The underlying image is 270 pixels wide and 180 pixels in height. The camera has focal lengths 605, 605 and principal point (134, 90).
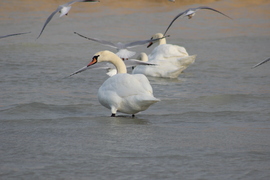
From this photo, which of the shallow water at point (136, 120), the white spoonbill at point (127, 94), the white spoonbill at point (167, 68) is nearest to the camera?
the shallow water at point (136, 120)

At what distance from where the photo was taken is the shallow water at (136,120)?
538 cm

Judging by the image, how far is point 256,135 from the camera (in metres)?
6.75

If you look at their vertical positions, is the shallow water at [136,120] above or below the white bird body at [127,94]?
below

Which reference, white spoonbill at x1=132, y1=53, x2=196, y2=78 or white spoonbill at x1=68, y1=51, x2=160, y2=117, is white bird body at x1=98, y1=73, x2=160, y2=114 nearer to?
white spoonbill at x1=68, y1=51, x2=160, y2=117

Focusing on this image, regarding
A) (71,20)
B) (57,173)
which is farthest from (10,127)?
(71,20)

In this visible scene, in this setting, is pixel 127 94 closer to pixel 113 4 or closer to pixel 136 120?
pixel 136 120

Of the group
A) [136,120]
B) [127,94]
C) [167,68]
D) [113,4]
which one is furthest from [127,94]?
[113,4]

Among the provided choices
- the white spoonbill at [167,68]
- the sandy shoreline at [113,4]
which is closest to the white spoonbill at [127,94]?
the white spoonbill at [167,68]

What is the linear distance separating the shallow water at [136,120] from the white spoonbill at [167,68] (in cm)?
24

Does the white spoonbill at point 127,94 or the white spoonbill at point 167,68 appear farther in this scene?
the white spoonbill at point 167,68

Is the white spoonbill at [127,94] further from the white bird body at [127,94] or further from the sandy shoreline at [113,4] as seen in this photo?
the sandy shoreline at [113,4]

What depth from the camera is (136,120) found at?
7.80m

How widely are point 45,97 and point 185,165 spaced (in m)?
4.47

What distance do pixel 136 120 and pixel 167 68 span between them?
16.2 feet
